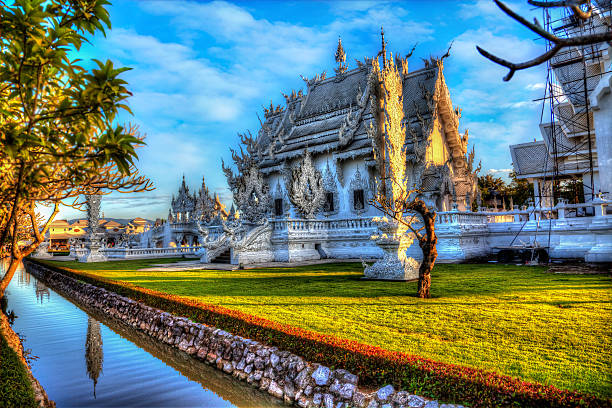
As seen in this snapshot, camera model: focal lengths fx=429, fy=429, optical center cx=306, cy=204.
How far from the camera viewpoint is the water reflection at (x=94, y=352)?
6.53m

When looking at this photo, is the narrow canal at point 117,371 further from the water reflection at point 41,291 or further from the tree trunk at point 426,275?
the water reflection at point 41,291

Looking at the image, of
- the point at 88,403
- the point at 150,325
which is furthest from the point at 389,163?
the point at 88,403

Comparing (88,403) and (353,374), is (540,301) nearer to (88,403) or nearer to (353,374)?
(353,374)

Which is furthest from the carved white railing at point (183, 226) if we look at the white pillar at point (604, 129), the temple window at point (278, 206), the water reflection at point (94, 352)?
→ the white pillar at point (604, 129)

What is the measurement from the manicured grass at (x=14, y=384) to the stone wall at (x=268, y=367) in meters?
2.42

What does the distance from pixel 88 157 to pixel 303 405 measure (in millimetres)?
3398

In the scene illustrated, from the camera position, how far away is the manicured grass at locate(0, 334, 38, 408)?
4301 millimetres

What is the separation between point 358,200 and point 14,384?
2006cm

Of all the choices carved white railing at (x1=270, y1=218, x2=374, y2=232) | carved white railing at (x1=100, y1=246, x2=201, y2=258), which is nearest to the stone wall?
carved white railing at (x1=270, y1=218, x2=374, y2=232)

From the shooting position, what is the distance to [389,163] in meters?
11.4

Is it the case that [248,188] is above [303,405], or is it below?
above

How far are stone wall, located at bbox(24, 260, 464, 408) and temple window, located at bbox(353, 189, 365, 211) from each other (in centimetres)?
1561

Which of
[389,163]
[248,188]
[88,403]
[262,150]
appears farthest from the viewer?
[262,150]

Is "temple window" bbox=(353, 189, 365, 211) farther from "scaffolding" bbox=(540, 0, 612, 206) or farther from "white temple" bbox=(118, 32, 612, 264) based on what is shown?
"scaffolding" bbox=(540, 0, 612, 206)
